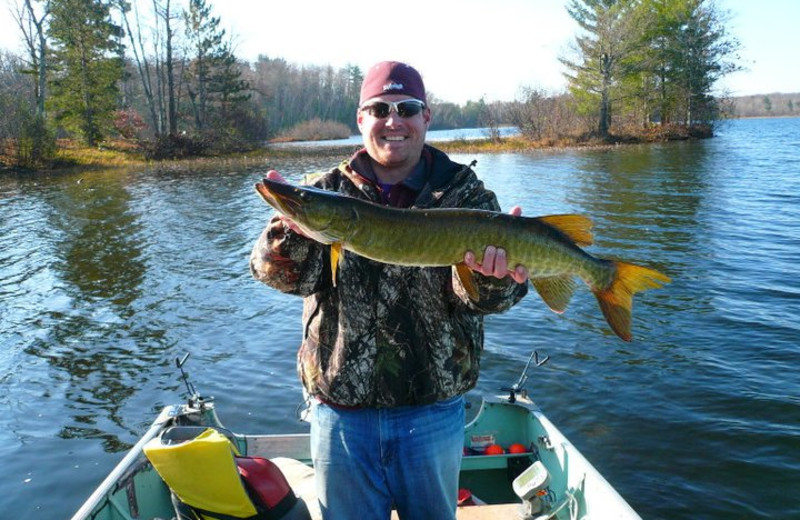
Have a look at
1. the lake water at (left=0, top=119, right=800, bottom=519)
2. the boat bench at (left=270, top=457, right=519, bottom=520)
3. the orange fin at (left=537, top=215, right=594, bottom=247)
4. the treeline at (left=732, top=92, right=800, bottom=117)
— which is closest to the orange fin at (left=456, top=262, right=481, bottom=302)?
the orange fin at (left=537, top=215, right=594, bottom=247)

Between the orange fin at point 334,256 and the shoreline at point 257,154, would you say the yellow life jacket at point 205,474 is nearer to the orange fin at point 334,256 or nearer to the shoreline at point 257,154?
the orange fin at point 334,256

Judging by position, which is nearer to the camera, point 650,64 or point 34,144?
point 34,144

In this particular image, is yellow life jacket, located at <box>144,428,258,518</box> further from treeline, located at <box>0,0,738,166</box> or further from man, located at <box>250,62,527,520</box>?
treeline, located at <box>0,0,738,166</box>

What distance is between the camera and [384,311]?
2574mm

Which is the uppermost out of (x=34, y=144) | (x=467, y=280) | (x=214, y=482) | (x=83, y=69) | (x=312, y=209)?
(x=83, y=69)

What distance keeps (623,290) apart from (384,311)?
1.27m

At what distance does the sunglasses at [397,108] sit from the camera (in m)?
2.65

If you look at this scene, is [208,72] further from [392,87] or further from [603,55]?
[392,87]

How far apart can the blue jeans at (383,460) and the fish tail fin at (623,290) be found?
3.37 ft

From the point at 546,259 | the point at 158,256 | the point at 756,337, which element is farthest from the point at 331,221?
the point at 158,256

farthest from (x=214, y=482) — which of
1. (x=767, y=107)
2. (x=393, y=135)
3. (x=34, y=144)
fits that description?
(x=767, y=107)

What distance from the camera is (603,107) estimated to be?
4378cm

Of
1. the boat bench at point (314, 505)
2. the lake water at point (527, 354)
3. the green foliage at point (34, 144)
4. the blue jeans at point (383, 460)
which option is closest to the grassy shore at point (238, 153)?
the green foliage at point (34, 144)

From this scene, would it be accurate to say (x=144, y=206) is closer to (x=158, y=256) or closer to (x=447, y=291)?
(x=158, y=256)
